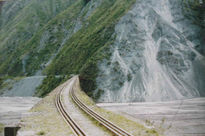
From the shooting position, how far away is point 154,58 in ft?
110

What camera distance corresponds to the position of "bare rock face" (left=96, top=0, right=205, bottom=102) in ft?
93.5

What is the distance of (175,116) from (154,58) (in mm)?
15531

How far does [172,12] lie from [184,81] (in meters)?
16.6

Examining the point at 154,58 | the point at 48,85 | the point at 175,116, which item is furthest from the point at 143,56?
the point at 48,85

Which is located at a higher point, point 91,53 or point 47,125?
point 47,125

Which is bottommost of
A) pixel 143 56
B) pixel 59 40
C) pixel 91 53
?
pixel 59 40

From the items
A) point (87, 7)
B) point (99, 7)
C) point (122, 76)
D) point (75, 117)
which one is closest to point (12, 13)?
point (87, 7)

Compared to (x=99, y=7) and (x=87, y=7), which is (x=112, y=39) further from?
(x=87, y=7)

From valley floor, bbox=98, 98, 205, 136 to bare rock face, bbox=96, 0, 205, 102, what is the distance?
3629 millimetres

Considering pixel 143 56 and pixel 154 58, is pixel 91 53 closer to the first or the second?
pixel 143 56

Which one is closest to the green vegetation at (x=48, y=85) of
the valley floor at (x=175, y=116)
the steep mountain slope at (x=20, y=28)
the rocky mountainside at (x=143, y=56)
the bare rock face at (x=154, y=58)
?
the rocky mountainside at (x=143, y=56)

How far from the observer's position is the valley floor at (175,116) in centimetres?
1390

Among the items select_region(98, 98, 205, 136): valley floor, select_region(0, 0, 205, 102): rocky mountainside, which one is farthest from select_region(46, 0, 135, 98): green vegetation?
select_region(98, 98, 205, 136): valley floor

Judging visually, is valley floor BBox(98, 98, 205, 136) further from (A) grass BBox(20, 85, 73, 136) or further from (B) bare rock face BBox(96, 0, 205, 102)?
(A) grass BBox(20, 85, 73, 136)
